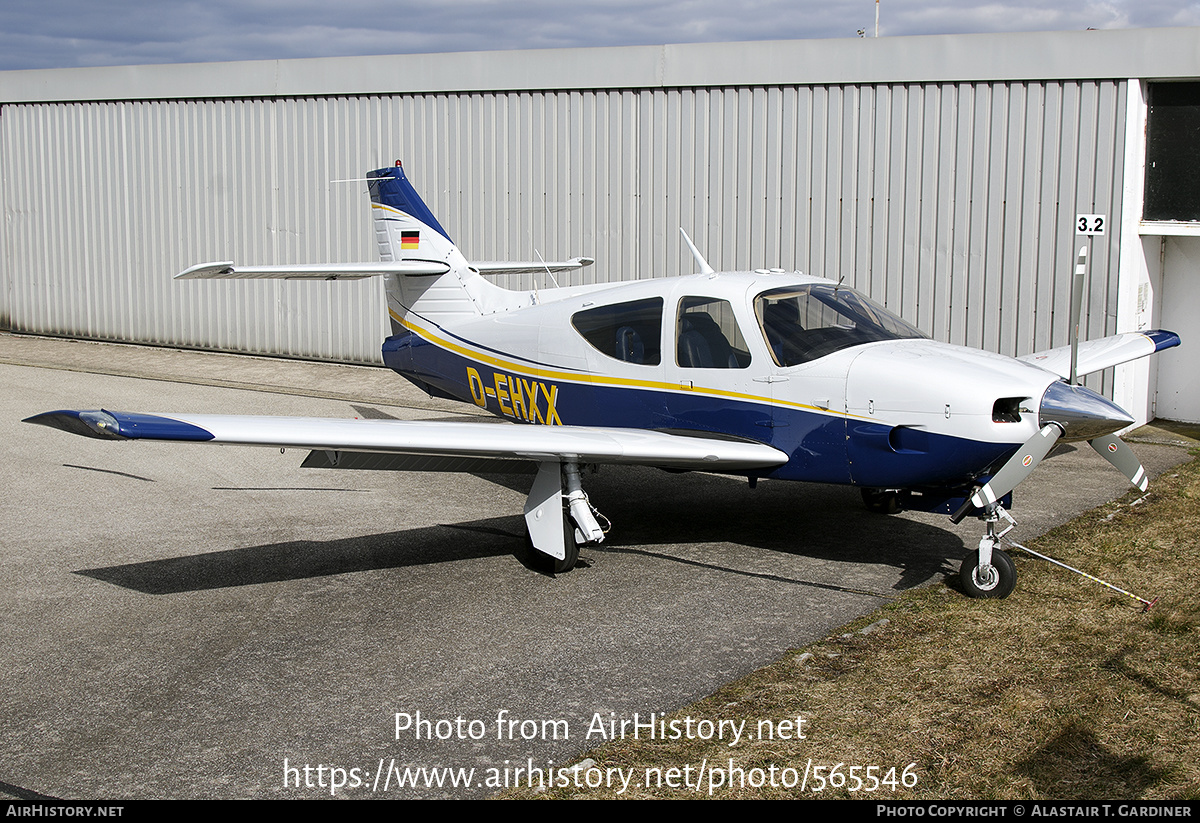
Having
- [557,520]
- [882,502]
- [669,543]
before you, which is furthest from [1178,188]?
[557,520]

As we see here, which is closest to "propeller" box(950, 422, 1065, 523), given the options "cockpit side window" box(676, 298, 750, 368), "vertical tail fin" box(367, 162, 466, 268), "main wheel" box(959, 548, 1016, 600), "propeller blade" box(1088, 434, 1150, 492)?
"main wheel" box(959, 548, 1016, 600)

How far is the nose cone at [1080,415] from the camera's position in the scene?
6086 millimetres

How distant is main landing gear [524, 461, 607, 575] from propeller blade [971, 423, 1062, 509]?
2.51 metres

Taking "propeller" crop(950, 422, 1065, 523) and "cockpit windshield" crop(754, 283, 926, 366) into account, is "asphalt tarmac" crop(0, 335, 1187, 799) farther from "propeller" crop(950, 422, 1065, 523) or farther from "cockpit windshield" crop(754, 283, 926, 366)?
"cockpit windshield" crop(754, 283, 926, 366)

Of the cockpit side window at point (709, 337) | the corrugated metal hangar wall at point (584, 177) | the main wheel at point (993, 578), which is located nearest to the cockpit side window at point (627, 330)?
the cockpit side window at point (709, 337)

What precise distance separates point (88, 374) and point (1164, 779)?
15.5 m

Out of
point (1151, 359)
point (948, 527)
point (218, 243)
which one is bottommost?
point (948, 527)

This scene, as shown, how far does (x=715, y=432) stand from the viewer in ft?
24.4

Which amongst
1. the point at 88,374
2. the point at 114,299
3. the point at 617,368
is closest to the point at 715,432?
the point at 617,368

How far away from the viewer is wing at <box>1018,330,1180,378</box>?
8715 mm

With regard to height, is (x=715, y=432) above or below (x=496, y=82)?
below

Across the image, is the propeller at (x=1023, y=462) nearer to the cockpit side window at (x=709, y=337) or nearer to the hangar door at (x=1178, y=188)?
the cockpit side window at (x=709, y=337)

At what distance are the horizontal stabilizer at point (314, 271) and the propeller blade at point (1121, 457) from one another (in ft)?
19.1

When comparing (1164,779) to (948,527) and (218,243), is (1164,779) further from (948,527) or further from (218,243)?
(218,243)
